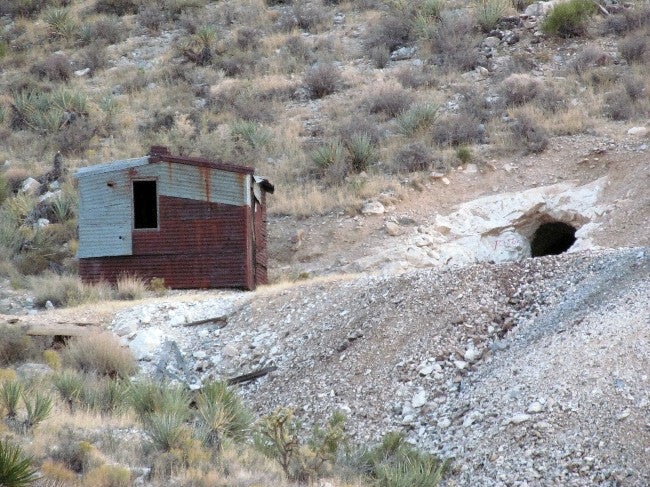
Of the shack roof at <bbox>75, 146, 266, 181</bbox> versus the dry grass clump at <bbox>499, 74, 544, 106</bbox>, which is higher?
the dry grass clump at <bbox>499, 74, 544, 106</bbox>

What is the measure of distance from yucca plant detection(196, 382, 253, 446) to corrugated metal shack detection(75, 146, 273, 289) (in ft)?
26.2

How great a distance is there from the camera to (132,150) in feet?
97.8

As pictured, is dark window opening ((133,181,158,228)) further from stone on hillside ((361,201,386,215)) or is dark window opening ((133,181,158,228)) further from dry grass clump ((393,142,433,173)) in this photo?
dry grass clump ((393,142,433,173))

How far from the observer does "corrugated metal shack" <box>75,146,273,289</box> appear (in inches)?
763

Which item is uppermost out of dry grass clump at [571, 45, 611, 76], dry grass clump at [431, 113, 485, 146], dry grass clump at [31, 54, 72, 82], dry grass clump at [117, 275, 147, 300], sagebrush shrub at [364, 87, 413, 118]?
dry grass clump at [571, 45, 611, 76]

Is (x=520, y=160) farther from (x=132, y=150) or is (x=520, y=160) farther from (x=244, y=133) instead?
(x=132, y=150)

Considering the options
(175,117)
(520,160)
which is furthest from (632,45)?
(175,117)

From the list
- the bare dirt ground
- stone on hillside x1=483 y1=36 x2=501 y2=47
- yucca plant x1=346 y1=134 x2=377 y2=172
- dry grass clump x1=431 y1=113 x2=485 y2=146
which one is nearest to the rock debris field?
the bare dirt ground

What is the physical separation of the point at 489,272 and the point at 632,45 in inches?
781

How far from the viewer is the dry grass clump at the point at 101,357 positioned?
46.3 feet

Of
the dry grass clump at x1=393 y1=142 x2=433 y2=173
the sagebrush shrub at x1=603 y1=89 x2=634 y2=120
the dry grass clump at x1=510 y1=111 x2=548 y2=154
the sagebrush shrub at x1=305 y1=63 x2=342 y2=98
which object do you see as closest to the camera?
the dry grass clump at x1=510 y1=111 x2=548 y2=154

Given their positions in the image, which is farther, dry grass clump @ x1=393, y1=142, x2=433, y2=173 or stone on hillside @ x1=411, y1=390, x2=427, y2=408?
dry grass clump @ x1=393, y1=142, x2=433, y2=173

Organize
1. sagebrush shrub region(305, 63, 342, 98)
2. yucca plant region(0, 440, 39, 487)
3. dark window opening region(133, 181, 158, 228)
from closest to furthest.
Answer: yucca plant region(0, 440, 39, 487) < dark window opening region(133, 181, 158, 228) < sagebrush shrub region(305, 63, 342, 98)

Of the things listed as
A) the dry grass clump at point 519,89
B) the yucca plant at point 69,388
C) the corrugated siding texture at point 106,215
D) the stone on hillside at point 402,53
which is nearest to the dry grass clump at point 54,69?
the stone on hillside at point 402,53
